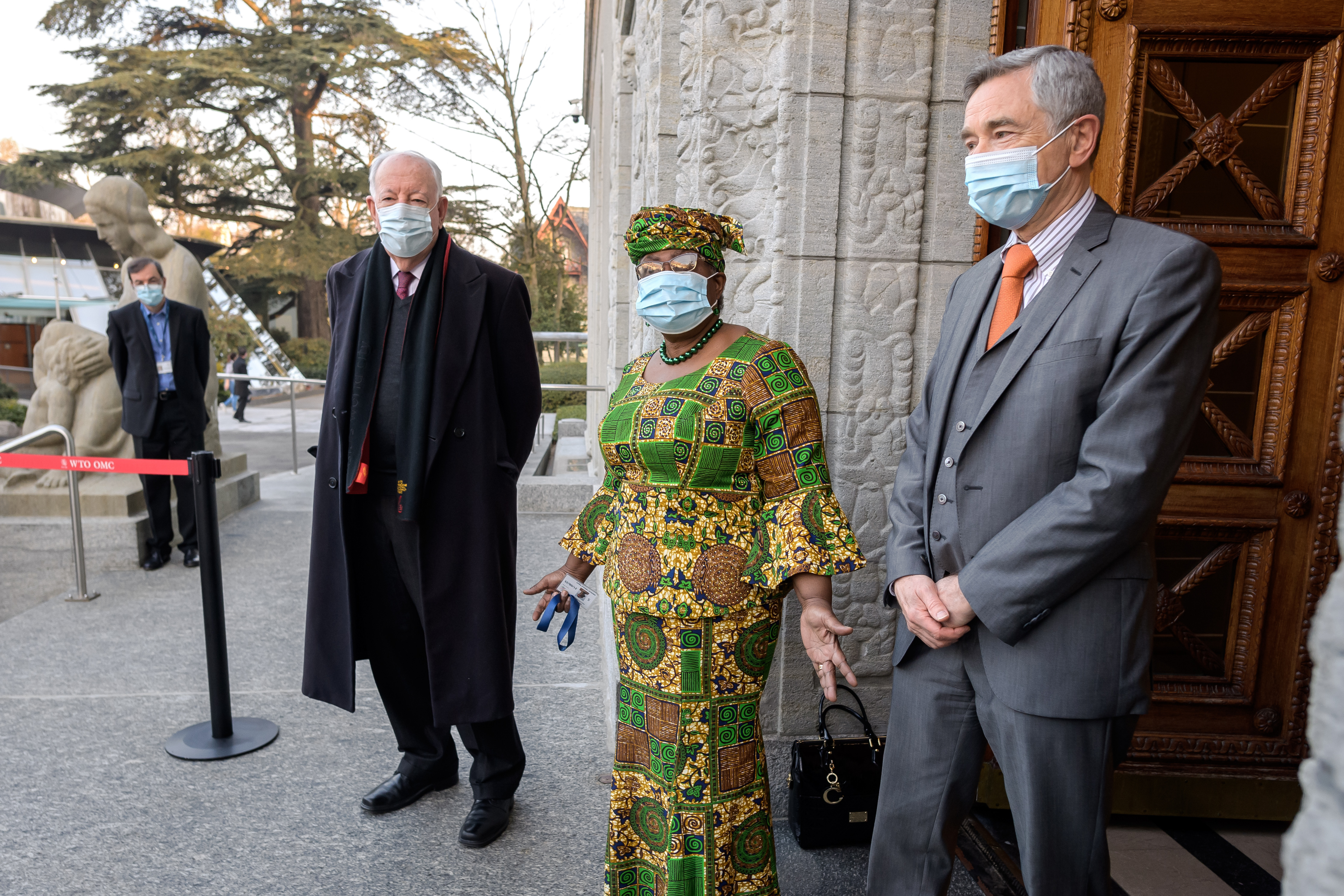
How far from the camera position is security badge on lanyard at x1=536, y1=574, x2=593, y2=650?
88.1 inches

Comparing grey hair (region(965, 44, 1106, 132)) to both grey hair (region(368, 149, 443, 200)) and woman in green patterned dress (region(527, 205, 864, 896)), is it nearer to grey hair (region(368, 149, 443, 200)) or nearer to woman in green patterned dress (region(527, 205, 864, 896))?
woman in green patterned dress (region(527, 205, 864, 896))

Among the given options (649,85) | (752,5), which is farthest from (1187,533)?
(649,85)

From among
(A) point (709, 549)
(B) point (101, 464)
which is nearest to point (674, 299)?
(A) point (709, 549)

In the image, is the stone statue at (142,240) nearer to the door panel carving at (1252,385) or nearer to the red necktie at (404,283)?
the red necktie at (404,283)

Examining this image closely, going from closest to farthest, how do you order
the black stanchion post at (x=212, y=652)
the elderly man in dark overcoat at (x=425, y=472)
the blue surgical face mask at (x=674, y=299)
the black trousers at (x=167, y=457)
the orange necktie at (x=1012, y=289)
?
the orange necktie at (x=1012, y=289) → the blue surgical face mask at (x=674, y=299) → the elderly man in dark overcoat at (x=425, y=472) → the black stanchion post at (x=212, y=652) → the black trousers at (x=167, y=457)

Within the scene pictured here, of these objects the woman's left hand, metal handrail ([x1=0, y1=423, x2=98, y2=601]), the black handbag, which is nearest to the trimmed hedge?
metal handrail ([x1=0, y1=423, x2=98, y2=601])

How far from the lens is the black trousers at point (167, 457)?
19.1 feet

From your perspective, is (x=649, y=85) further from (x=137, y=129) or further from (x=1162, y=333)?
(x=137, y=129)

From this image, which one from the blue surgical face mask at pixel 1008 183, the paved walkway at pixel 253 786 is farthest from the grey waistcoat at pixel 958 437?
Result: the paved walkway at pixel 253 786

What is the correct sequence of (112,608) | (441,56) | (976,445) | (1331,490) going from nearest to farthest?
1. (976,445)
2. (1331,490)
3. (112,608)
4. (441,56)

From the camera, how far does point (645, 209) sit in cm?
200

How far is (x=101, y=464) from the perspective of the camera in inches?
164

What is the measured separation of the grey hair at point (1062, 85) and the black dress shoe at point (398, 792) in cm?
278

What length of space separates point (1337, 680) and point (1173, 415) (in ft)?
4.03
